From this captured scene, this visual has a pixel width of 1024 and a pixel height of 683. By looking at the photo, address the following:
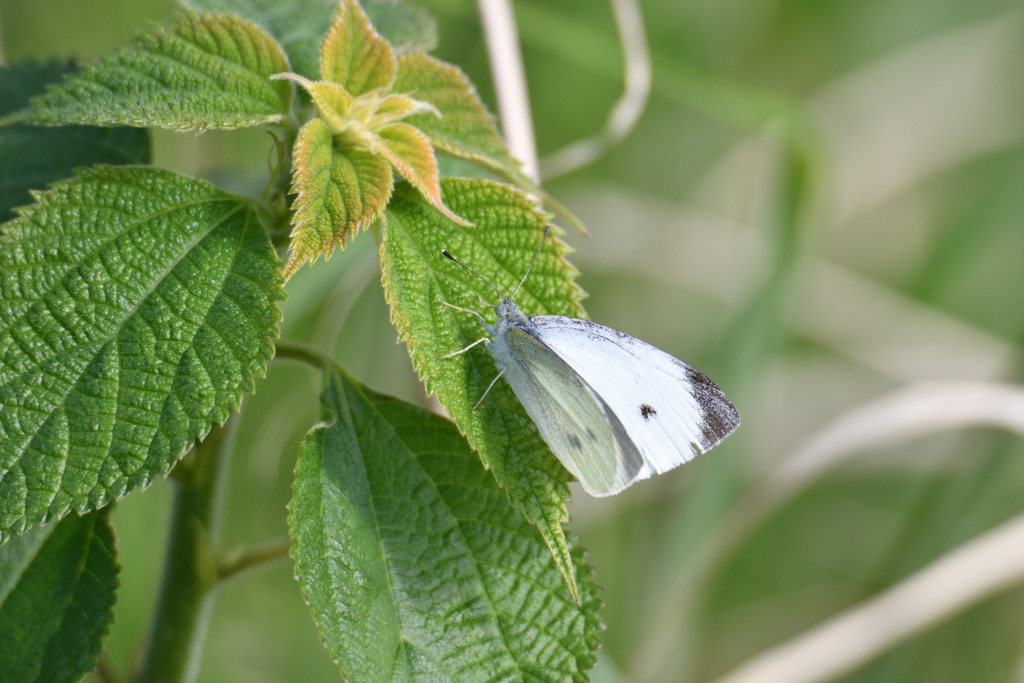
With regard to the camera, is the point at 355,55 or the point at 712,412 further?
the point at 712,412

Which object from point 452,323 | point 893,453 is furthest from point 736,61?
point 452,323

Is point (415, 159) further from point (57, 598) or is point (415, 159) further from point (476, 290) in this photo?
point (57, 598)

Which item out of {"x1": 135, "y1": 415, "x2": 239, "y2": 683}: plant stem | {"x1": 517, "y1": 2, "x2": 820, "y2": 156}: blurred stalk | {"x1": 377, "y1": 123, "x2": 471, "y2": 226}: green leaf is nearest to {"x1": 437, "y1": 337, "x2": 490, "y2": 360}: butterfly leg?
{"x1": 377, "y1": 123, "x2": 471, "y2": 226}: green leaf

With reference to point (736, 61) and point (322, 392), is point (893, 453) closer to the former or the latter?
point (736, 61)

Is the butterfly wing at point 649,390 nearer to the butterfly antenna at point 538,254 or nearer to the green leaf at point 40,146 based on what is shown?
the butterfly antenna at point 538,254

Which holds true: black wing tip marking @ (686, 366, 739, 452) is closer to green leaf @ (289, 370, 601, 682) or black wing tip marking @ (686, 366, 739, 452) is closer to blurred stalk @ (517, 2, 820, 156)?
green leaf @ (289, 370, 601, 682)

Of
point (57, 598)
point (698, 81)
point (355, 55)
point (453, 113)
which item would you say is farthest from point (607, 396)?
point (698, 81)

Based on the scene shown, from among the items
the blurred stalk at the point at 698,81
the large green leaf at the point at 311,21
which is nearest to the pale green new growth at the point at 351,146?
the large green leaf at the point at 311,21
